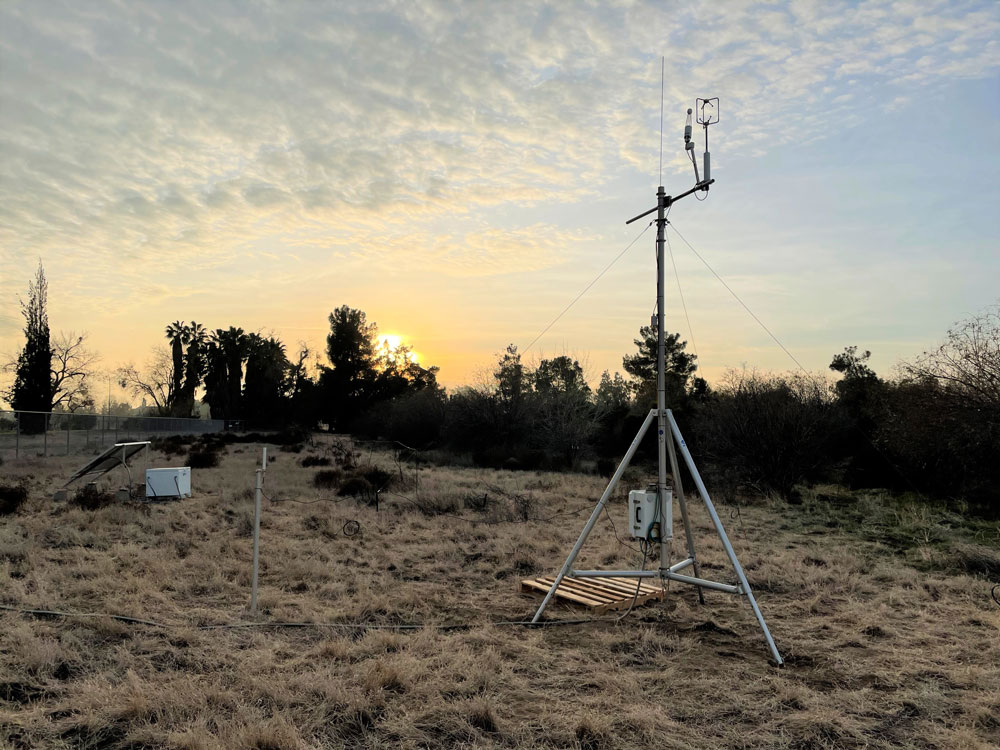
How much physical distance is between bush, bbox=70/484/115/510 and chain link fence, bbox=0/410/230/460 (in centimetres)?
1213

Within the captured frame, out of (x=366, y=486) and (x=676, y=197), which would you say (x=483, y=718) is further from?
(x=366, y=486)

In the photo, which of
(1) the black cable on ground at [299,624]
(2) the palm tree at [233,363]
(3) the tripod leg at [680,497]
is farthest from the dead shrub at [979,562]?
(2) the palm tree at [233,363]

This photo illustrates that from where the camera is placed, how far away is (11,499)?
515 inches

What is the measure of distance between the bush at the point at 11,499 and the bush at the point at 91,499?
32.9 inches

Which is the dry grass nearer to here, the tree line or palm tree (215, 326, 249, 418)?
the tree line

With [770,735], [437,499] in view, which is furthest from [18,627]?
[437,499]

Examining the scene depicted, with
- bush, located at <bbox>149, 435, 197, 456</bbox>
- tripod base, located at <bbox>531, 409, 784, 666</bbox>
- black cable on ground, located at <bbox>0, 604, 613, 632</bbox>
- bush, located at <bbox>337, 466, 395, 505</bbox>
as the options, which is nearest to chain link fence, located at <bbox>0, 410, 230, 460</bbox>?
bush, located at <bbox>149, 435, 197, 456</bbox>

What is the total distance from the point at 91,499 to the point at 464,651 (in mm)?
10907

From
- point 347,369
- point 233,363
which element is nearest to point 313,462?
point 347,369

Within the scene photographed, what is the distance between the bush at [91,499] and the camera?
13.1 m

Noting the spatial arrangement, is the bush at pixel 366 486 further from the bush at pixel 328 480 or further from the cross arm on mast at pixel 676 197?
the cross arm on mast at pixel 676 197

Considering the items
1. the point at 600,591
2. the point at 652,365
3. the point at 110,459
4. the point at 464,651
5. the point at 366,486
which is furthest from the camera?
the point at 652,365

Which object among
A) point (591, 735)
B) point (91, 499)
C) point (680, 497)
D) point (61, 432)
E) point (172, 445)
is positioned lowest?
point (591, 735)

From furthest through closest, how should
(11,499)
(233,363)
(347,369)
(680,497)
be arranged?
(233,363) < (347,369) < (11,499) < (680,497)
